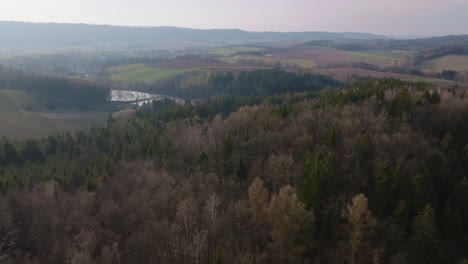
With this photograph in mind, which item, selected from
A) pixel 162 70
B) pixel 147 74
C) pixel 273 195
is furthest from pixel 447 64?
pixel 273 195

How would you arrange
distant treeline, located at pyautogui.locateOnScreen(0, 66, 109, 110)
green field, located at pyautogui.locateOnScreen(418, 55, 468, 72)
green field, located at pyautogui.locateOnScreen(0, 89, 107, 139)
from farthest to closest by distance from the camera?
1. green field, located at pyautogui.locateOnScreen(418, 55, 468, 72)
2. distant treeline, located at pyautogui.locateOnScreen(0, 66, 109, 110)
3. green field, located at pyautogui.locateOnScreen(0, 89, 107, 139)

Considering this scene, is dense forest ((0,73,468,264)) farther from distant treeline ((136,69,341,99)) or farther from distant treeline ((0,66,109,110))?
distant treeline ((0,66,109,110))

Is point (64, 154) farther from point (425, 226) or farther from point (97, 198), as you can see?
point (425, 226)

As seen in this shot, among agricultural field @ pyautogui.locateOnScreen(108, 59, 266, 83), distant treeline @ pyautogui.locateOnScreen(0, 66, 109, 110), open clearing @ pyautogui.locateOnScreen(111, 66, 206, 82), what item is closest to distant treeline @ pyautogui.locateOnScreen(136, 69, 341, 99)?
open clearing @ pyautogui.locateOnScreen(111, 66, 206, 82)

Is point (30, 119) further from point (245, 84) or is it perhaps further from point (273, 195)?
point (273, 195)

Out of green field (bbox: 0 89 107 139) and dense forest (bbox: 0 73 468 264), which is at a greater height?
dense forest (bbox: 0 73 468 264)

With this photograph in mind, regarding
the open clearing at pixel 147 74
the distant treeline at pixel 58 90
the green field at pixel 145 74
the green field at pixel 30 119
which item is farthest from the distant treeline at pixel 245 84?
the green field at pixel 30 119

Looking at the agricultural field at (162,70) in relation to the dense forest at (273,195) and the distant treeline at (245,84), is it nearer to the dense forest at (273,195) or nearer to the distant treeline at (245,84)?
the distant treeline at (245,84)
